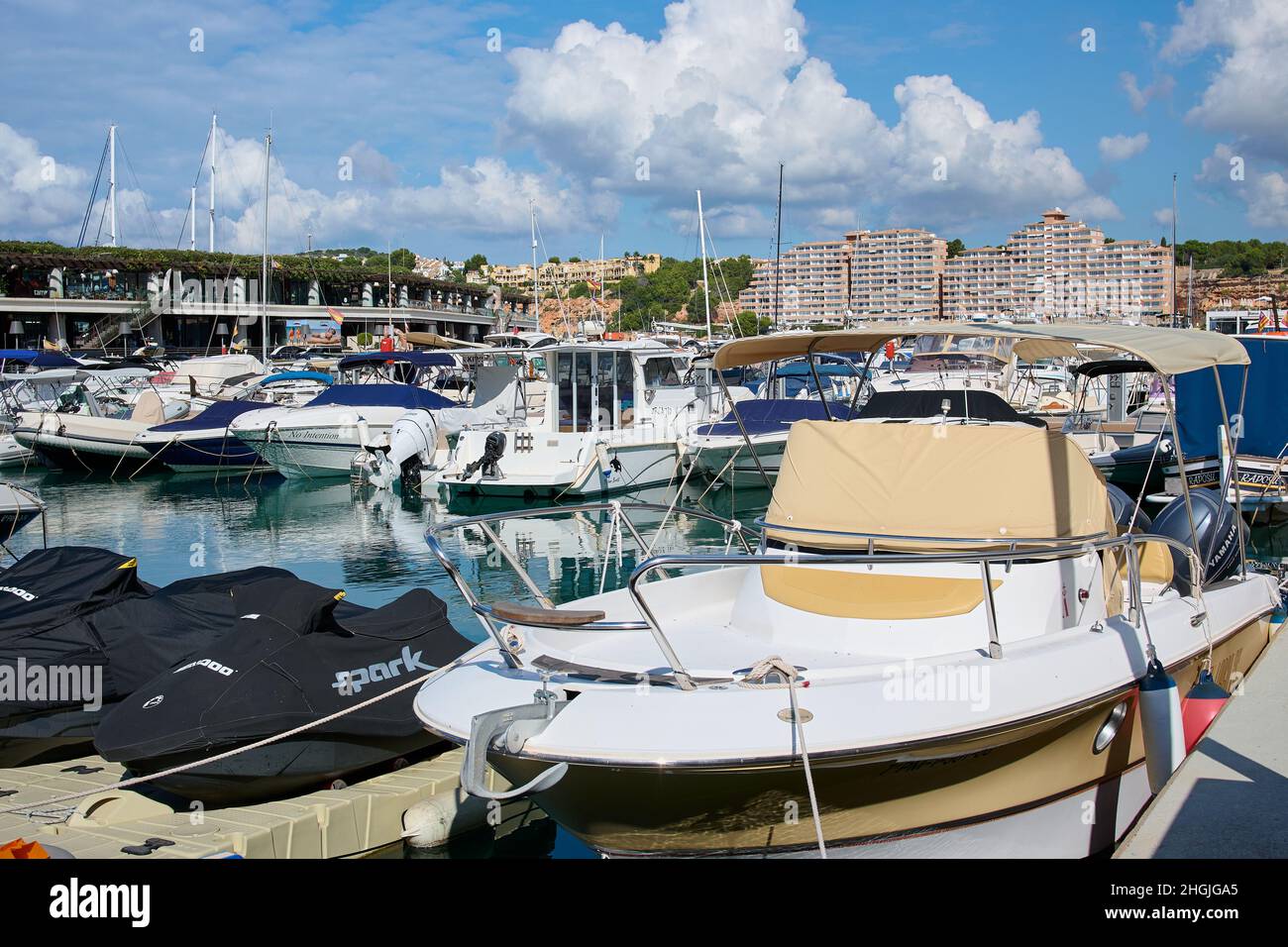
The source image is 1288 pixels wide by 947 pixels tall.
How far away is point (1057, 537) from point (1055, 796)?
1479mm

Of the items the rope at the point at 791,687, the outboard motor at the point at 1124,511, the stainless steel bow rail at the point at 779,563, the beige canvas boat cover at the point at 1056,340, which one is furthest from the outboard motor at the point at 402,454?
the rope at the point at 791,687

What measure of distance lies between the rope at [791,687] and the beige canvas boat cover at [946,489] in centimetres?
143

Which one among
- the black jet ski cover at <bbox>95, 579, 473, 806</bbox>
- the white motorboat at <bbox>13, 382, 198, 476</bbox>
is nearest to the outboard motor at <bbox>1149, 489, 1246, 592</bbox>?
the black jet ski cover at <bbox>95, 579, 473, 806</bbox>

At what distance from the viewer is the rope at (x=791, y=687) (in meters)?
4.95

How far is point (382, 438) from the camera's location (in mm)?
24203

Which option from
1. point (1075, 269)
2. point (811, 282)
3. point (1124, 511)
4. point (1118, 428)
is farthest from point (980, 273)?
point (1124, 511)

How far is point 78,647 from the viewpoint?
7555mm

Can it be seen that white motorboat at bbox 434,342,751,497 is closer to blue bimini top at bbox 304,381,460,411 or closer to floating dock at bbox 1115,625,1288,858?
blue bimini top at bbox 304,381,460,411

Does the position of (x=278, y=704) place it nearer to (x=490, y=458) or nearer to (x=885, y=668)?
(x=885, y=668)

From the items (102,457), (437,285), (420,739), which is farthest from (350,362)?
(437,285)

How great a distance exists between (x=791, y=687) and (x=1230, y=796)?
6.42 feet

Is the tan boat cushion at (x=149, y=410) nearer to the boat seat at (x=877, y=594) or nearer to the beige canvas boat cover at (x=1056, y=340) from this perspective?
the beige canvas boat cover at (x=1056, y=340)

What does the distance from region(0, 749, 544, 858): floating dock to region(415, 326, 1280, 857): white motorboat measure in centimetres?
114

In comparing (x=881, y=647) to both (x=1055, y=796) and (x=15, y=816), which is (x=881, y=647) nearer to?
(x=1055, y=796)
